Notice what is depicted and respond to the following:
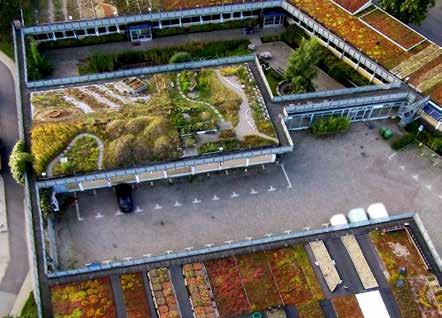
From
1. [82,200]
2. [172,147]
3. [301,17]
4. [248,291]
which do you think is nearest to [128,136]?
[172,147]

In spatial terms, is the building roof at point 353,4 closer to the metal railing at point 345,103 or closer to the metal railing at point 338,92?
the metal railing at point 338,92

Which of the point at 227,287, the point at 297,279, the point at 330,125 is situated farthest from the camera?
the point at 330,125

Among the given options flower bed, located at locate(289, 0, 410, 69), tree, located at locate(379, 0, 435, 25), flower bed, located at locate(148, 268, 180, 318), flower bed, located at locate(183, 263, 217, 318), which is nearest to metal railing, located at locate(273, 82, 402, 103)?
flower bed, located at locate(289, 0, 410, 69)

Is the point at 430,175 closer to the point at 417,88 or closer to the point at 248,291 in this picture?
the point at 417,88

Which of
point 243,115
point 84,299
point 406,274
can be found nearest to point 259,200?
point 243,115

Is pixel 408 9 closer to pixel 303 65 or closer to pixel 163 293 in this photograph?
pixel 303 65

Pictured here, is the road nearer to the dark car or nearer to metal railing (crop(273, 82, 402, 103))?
the dark car
